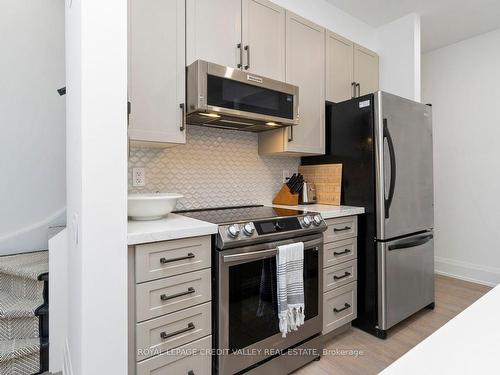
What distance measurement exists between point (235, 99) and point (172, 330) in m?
1.36

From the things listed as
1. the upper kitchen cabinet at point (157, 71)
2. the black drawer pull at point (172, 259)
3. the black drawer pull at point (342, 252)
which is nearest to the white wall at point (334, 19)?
the upper kitchen cabinet at point (157, 71)

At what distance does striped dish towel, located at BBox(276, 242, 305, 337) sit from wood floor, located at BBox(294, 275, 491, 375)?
39cm

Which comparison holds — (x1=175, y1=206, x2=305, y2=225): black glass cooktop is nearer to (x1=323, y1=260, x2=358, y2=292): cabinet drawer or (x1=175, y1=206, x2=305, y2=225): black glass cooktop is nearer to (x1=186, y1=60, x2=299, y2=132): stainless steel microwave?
(x1=323, y1=260, x2=358, y2=292): cabinet drawer

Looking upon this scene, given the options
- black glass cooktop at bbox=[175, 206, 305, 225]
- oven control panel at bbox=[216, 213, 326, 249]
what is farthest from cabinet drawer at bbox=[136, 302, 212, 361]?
black glass cooktop at bbox=[175, 206, 305, 225]

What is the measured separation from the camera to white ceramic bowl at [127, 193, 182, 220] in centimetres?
150

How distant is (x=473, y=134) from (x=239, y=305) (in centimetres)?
346

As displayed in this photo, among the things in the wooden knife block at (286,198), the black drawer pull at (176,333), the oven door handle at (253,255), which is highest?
the wooden knife block at (286,198)

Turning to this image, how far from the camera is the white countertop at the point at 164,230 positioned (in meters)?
1.28

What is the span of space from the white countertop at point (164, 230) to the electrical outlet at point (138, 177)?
463 millimetres

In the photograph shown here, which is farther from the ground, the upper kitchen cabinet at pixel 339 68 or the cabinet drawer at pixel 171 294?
the upper kitchen cabinet at pixel 339 68

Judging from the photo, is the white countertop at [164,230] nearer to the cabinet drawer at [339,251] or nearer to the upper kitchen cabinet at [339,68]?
the cabinet drawer at [339,251]

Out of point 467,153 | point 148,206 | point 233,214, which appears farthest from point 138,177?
point 467,153

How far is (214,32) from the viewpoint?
1.94 meters

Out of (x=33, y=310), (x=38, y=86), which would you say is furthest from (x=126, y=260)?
(x=38, y=86)
